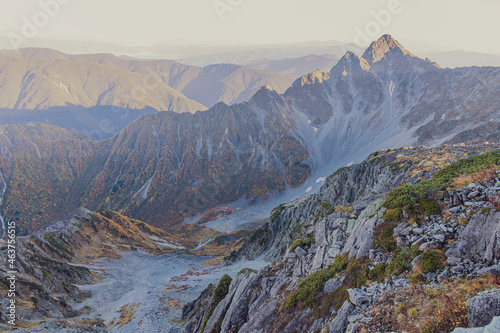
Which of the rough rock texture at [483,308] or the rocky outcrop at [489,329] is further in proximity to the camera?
the rough rock texture at [483,308]

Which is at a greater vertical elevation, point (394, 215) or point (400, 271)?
point (394, 215)

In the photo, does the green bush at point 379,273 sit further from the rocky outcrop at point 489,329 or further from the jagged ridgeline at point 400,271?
the rocky outcrop at point 489,329

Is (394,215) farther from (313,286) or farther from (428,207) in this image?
(313,286)

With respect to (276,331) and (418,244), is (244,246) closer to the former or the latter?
(276,331)

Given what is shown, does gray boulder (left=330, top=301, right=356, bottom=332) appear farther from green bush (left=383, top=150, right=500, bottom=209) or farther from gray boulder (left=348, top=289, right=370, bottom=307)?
green bush (left=383, top=150, right=500, bottom=209)

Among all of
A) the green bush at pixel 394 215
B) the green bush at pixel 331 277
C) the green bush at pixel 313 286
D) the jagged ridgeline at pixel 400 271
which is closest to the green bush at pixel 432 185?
the jagged ridgeline at pixel 400 271

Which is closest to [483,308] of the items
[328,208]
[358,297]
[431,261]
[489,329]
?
[489,329]
